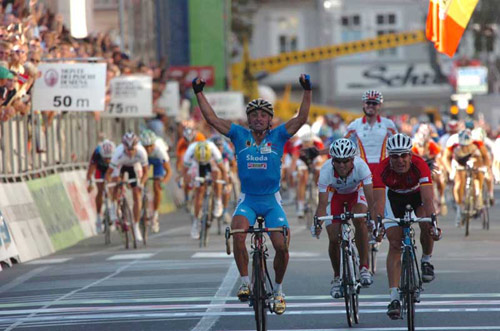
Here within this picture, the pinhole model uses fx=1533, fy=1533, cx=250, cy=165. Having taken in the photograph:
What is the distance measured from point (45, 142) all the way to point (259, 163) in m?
16.1

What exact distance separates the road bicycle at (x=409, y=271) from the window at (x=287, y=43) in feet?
284

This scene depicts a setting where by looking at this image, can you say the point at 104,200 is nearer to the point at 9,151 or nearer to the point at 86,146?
the point at 9,151

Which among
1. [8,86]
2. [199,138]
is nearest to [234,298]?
[8,86]

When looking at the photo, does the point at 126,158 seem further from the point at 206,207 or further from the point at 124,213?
the point at 206,207

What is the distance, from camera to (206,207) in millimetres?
24109

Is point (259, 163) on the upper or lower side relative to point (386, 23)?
lower

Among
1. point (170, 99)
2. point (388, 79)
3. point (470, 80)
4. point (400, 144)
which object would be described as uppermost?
point (388, 79)

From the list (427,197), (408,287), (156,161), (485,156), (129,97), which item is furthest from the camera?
(129,97)

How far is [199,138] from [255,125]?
15572 mm

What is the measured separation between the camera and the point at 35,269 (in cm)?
2112

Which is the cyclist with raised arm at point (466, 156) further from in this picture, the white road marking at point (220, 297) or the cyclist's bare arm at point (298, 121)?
the cyclist's bare arm at point (298, 121)

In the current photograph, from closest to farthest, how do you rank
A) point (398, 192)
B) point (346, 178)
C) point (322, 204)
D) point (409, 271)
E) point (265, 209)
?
point (409, 271)
point (265, 209)
point (398, 192)
point (322, 204)
point (346, 178)

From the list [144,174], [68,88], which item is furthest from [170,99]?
[144,174]

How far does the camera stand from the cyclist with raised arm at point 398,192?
42.8 feet
